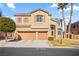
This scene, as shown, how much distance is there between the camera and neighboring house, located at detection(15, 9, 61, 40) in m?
48.1

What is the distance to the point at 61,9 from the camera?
5716 centimetres

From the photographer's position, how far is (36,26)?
48219mm

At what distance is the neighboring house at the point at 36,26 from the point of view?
48125 mm

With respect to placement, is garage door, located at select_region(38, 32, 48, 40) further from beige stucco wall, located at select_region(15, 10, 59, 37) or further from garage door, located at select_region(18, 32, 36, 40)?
garage door, located at select_region(18, 32, 36, 40)

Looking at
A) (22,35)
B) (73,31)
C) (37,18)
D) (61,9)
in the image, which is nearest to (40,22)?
(37,18)

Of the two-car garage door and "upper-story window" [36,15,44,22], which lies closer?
the two-car garage door

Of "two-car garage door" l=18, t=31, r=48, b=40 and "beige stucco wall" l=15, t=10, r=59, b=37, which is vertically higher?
"beige stucco wall" l=15, t=10, r=59, b=37

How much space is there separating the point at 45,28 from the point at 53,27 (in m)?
2.11

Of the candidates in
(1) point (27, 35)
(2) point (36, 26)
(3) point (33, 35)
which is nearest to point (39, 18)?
(2) point (36, 26)

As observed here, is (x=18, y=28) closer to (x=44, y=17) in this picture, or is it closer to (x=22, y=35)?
(x=22, y=35)

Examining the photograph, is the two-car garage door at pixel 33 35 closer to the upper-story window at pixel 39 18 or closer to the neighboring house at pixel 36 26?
the neighboring house at pixel 36 26

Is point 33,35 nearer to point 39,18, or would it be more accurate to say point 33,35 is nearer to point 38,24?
point 38,24

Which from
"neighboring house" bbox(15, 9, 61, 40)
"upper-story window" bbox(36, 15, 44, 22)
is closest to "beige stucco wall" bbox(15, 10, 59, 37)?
"neighboring house" bbox(15, 9, 61, 40)

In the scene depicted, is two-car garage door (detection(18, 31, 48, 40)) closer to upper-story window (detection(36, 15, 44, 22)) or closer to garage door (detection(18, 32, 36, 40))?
garage door (detection(18, 32, 36, 40))
